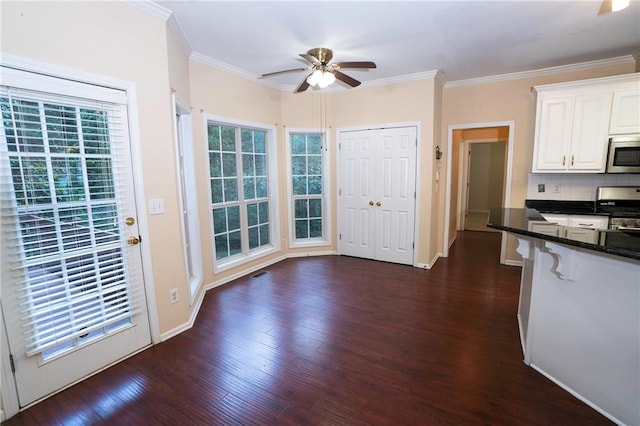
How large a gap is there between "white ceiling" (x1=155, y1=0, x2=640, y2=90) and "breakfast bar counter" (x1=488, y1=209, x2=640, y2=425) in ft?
5.89

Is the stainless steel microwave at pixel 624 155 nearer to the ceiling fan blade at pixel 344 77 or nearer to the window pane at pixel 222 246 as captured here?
the ceiling fan blade at pixel 344 77

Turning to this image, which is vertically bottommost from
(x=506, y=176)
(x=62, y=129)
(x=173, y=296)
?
(x=173, y=296)

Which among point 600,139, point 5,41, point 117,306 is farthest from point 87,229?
point 600,139

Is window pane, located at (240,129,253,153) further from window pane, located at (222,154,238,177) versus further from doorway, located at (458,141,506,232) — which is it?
doorway, located at (458,141,506,232)

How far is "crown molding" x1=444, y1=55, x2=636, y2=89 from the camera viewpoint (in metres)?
3.50

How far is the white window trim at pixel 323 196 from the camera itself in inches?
178

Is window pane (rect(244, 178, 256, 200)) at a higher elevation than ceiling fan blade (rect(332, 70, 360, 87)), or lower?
lower

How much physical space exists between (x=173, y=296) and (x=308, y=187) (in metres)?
2.75

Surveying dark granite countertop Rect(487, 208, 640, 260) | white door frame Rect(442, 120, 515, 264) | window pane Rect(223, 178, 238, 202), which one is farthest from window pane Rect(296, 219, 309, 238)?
dark granite countertop Rect(487, 208, 640, 260)

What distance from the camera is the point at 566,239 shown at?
1605mm

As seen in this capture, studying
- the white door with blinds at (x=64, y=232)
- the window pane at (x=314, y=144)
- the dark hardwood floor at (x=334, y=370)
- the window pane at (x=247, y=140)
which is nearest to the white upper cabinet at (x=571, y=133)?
the dark hardwood floor at (x=334, y=370)

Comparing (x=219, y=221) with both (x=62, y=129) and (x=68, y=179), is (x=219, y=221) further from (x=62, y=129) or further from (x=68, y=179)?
(x=62, y=129)

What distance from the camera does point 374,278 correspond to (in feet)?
12.6

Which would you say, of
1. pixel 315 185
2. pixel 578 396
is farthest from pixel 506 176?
pixel 578 396
